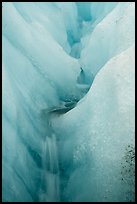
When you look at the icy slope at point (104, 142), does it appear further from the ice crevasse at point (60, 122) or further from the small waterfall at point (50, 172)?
the small waterfall at point (50, 172)

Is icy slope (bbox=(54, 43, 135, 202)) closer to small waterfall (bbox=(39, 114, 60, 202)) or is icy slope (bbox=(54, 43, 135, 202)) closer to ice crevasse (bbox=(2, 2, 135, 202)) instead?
ice crevasse (bbox=(2, 2, 135, 202))

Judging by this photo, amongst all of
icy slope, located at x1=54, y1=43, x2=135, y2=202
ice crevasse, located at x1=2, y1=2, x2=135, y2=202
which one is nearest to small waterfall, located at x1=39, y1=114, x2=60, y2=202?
ice crevasse, located at x1=2, y1=2, x2=135, y2=202

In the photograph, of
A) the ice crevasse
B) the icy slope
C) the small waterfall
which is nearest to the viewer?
the icy slope

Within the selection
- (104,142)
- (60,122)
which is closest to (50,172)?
(60,122)

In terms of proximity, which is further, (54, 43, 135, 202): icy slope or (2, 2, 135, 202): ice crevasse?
(2, 2, 135, 202): ice crevasse

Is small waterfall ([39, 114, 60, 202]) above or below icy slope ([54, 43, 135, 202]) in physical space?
below

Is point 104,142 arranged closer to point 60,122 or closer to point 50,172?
point 50,172

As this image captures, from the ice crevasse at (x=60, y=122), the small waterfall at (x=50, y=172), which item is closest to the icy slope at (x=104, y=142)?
the ice crevasse at (x=60, y=122)

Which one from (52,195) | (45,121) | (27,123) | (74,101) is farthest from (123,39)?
(52,195)
